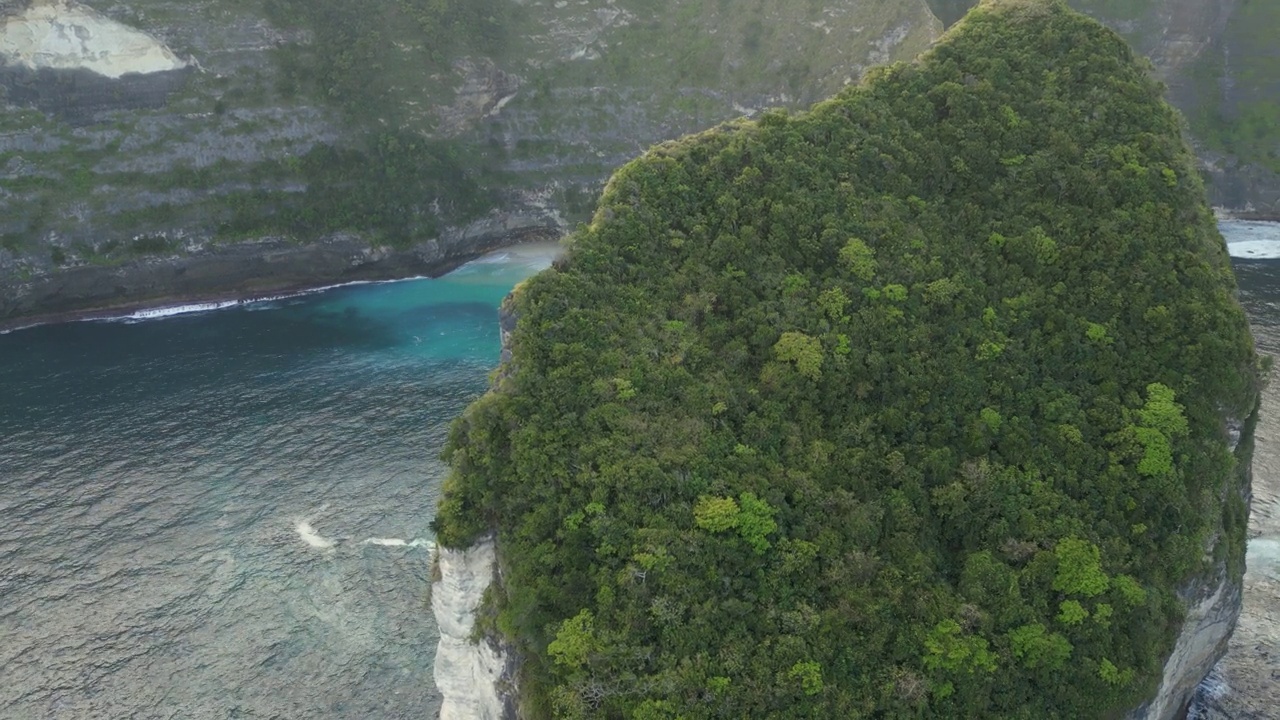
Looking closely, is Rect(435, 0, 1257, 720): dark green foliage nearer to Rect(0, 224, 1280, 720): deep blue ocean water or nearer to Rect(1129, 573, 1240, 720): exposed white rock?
Rect(1129, 573, 1240, 720): exposed white rock

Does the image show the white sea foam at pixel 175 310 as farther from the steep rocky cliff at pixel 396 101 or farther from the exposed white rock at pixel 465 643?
the exposed white rock at pixel 465 643

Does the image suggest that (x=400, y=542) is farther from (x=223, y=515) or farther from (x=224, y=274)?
(x=224, y=274)

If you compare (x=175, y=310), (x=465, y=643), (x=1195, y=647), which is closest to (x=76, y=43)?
(x=175, y=310)

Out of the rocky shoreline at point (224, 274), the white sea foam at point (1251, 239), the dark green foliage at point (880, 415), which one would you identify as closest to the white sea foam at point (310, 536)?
the dark green foliage at point (880, 415)

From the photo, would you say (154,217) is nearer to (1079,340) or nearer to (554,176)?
(554,176)

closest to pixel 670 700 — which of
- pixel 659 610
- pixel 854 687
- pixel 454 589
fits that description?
pixel 659 610

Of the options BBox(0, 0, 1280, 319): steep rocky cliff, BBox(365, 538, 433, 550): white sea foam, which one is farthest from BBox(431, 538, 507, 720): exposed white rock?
BBox(0, 0, 1280, 319): steep rocky cliff
